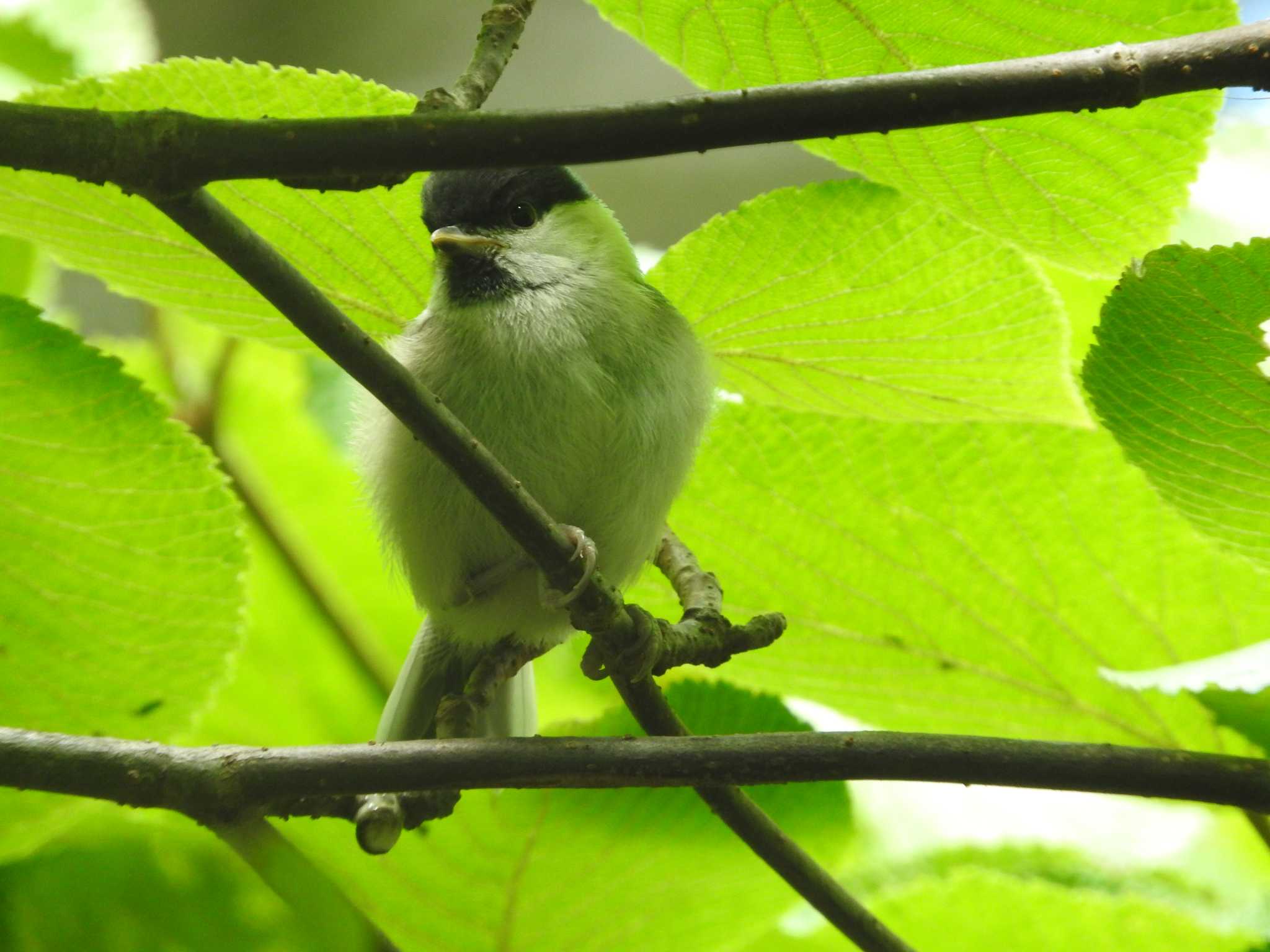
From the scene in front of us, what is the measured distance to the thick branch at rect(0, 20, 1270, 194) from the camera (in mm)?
694

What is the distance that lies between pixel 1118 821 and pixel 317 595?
0.91m

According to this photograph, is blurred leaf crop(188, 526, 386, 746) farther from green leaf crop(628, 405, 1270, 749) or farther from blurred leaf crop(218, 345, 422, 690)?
green leaf crop(628, 405, 1270, 749)

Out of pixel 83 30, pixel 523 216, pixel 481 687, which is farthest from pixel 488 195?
pixel 481 687

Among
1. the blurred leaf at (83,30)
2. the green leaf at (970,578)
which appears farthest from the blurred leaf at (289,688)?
the blurred leaf at (83,30)

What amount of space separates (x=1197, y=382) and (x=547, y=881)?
68cm

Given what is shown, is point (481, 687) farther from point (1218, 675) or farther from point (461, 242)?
point (1218, 675)

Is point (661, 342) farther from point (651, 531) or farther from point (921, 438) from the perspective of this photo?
point (921, 438)

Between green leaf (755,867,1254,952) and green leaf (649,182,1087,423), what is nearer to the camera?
green leaf (755,867,1254,952)

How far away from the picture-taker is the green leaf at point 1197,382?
837mm

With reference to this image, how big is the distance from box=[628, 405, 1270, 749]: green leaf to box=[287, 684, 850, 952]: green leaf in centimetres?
16

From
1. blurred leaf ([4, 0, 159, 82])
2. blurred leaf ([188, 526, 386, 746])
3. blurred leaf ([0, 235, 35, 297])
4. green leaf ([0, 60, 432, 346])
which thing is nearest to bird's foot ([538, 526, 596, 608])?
blurred leaf ([188, 526, 386, 746])

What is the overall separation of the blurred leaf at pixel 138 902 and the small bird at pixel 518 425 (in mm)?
548

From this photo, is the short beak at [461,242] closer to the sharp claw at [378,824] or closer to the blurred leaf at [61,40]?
the blurred leaf at [61,40]

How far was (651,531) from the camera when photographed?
143 cm
